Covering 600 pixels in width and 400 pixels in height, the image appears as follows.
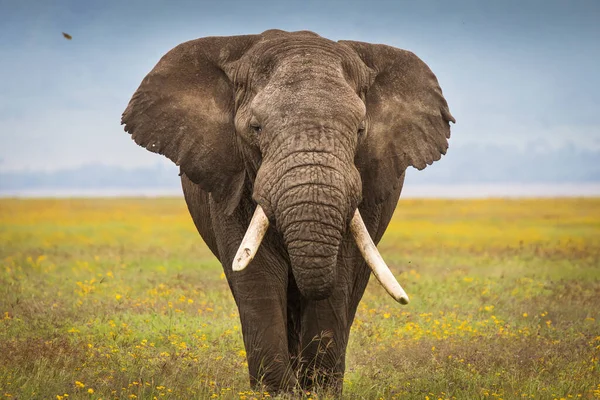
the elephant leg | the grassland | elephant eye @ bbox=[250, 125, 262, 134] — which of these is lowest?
the grassland

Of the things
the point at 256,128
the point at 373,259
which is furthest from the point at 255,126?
the point at 373,259

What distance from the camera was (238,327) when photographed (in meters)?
13.3

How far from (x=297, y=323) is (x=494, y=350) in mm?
3706

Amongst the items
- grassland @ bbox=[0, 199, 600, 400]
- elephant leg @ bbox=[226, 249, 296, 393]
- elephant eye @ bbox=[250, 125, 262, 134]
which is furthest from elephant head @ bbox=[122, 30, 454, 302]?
grassland @ bbox=[0, 199, 600, 400]

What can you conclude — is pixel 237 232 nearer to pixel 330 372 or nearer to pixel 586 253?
pixel 330 372

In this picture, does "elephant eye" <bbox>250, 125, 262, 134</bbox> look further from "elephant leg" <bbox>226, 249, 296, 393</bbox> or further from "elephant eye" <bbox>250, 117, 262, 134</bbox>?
"elephant leg" <bbox>226, 249, 296, 393</bbox>

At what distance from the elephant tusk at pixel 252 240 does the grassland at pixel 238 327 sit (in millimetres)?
1811

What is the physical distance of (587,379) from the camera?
33.7 ft

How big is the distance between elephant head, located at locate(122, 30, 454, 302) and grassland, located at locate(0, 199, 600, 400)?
74.4 inches

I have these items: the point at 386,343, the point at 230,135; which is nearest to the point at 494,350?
the point at 386,343

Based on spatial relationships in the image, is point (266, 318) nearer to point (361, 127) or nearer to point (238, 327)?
point (361, 127)

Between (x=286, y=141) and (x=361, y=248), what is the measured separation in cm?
105

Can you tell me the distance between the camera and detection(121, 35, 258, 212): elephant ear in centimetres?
842

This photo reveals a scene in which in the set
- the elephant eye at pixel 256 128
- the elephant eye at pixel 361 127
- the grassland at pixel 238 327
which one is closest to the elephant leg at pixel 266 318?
the grassland at pixel 238 327
